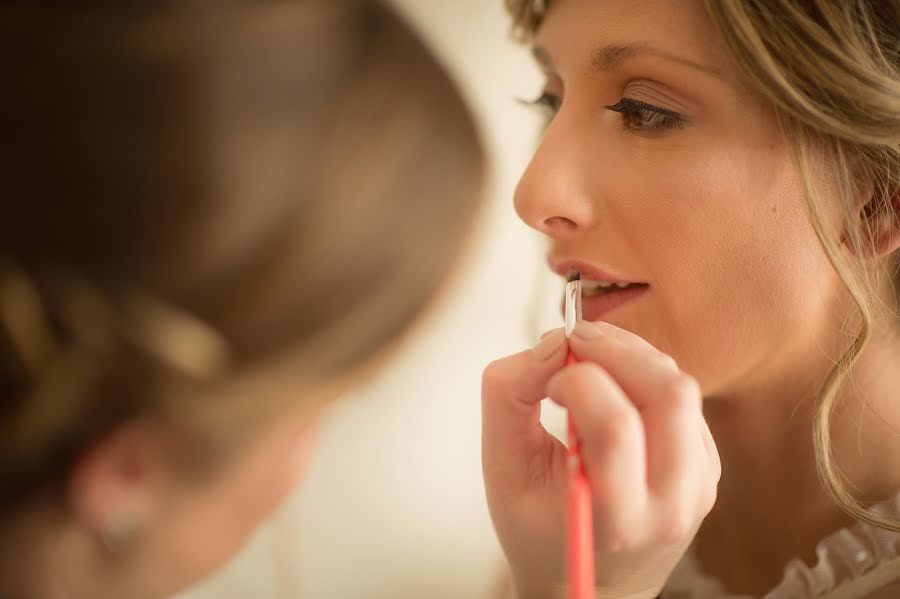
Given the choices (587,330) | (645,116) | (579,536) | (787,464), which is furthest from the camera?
(787,464)

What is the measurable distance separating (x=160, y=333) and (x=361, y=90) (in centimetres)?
22

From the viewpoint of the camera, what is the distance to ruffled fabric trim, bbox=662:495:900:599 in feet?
2.11

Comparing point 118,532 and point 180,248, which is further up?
point 180,248

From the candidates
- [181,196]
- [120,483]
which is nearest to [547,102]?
[181,196]

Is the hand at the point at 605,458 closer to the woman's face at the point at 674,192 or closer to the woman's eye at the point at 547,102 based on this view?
the woman's face at the point at 674,192

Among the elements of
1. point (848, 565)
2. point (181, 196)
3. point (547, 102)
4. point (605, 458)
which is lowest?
point (848, 565)

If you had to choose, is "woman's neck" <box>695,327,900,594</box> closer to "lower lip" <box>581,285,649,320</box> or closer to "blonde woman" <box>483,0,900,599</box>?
"blonde woman" <box>483,0,900,599</box>

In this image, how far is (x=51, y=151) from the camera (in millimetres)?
447

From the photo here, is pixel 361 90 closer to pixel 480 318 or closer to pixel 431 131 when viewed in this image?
pixel 431 131

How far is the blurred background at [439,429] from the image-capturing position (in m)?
0.77

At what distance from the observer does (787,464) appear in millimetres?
749

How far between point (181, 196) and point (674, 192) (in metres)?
0.37

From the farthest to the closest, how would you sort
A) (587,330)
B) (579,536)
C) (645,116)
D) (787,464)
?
1. (787,464)
2. (645,116)
3. (587,330)
4. (579,536)

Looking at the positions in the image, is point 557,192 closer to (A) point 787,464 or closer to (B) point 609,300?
(B) point 609,300
